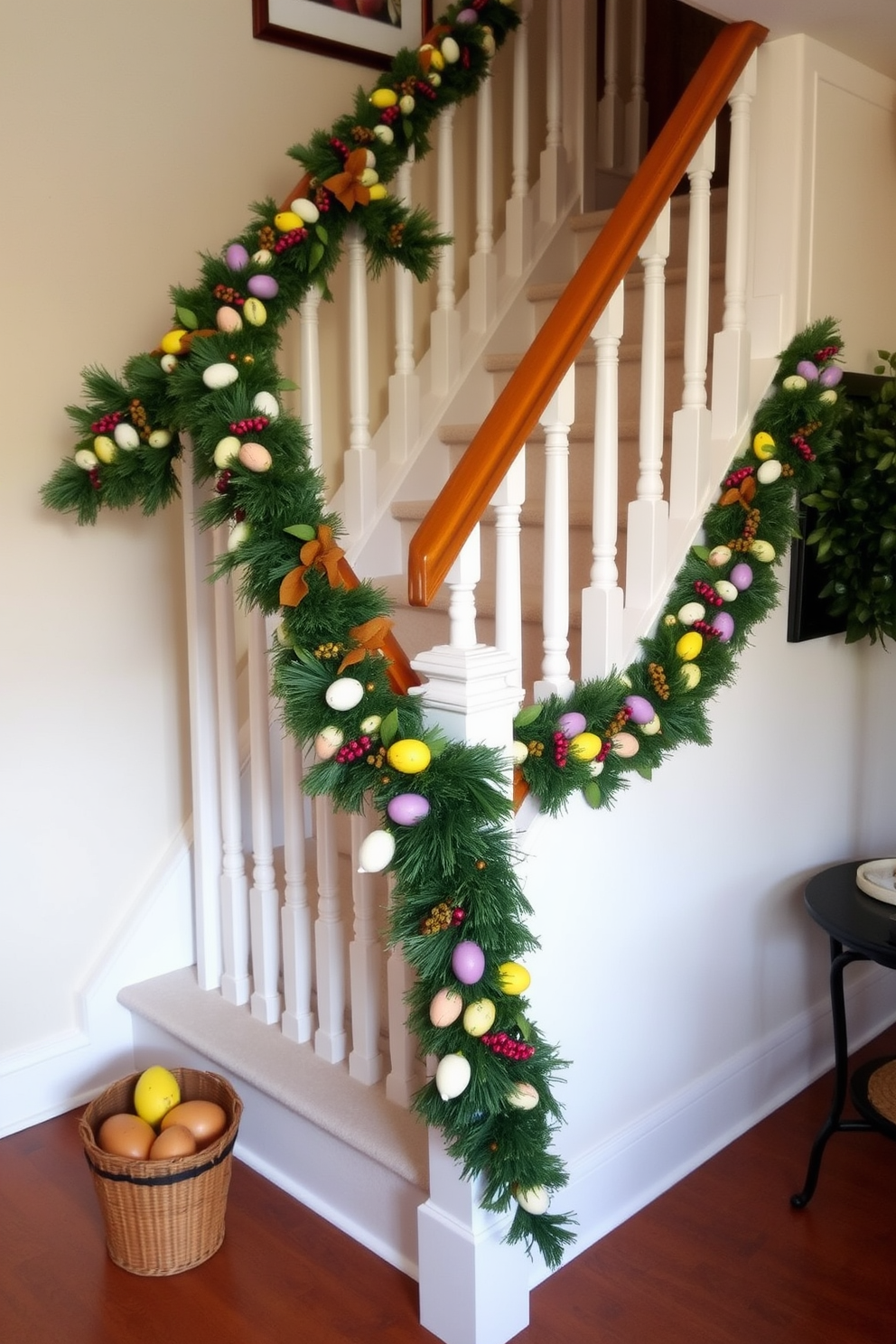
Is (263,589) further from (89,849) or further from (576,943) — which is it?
(89,849)

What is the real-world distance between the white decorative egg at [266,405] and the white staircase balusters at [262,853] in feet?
1.96

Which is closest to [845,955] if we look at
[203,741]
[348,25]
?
[203,741]

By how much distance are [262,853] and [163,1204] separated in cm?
71

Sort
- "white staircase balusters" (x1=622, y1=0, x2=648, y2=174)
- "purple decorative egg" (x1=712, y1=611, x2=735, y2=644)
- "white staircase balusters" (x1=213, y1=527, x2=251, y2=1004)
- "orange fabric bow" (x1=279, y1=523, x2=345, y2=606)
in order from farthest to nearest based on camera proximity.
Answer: "white staircase balusters" (x1=622, y1=0, x2=648, y2=174) < "white staircase balusters" (x1=213, y1=527, x2=251, y2=1004) < "purple decorative egg" (x1=712, y1=611, x2=735, y2=644) < "orange fabric bow" (x1=279, y1=523, x2=345, y2=606)

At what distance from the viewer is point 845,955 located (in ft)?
7.27

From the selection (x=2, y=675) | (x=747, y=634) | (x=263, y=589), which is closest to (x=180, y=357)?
(x=263, y=589)

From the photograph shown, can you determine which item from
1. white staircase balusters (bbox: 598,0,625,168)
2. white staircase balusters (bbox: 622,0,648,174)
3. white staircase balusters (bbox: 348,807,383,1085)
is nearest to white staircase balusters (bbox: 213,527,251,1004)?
white staircase balusters (bbox: 348,807,383,1085)

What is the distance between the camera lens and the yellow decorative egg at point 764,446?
2.17 m

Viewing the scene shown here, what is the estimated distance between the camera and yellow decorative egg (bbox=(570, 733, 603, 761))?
1900mm

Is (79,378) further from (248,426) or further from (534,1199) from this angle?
(534,1199)

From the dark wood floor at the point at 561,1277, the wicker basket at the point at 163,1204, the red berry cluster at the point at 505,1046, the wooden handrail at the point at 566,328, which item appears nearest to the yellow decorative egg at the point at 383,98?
the wooden handrail at the point at 566,328

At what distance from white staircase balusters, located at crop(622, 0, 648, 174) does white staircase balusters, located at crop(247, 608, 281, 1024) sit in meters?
2.04

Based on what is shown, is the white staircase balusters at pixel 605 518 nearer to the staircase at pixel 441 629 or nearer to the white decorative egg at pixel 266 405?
the staircase at pixel 441 629

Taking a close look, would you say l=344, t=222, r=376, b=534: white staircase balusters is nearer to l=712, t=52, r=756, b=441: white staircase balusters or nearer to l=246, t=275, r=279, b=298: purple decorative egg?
l=246, t=275, r=279, b=298: purple decorative egg
